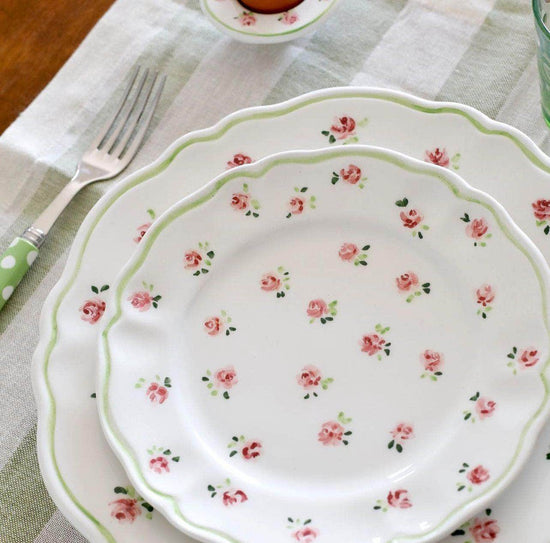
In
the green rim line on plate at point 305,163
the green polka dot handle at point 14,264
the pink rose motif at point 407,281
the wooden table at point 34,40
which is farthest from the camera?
the wooden table at point 34,40

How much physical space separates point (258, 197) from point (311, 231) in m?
0.05

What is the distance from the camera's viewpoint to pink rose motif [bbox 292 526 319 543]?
0.58 meters

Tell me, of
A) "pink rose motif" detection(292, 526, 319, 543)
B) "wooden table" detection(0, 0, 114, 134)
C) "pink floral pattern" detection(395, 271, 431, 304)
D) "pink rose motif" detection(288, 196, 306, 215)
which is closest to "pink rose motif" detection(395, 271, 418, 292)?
"pink floral pattern" detection(395, 271, 431, 304)

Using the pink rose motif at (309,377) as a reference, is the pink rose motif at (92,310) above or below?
above

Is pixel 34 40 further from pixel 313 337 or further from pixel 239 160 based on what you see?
pixel 313 337

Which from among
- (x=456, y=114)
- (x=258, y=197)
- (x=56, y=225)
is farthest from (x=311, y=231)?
(x=56, y=225)

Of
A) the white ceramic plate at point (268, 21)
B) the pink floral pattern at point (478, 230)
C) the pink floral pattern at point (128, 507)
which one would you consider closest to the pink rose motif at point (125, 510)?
the pink floral pattern at point (128, 507)

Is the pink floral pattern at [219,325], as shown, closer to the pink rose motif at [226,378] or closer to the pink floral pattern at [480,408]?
the pink rose motif at [226,378]

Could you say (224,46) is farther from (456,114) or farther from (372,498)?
(372,498)

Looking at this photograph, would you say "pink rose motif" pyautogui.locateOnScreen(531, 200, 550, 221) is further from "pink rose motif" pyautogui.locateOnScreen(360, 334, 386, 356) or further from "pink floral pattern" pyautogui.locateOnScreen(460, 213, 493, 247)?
"pink rose motif" pyautogui.locateOnScreen(360, 334, 386, 356)

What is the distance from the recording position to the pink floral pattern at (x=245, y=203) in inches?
26.9

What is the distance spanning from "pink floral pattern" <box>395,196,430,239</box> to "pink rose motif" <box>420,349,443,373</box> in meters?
0.10

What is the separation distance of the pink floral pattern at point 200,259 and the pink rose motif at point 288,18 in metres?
0.31

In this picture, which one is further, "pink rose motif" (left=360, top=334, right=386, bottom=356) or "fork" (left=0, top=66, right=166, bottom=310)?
"fork" (left=0, top=66, right=166, bottom=310)
